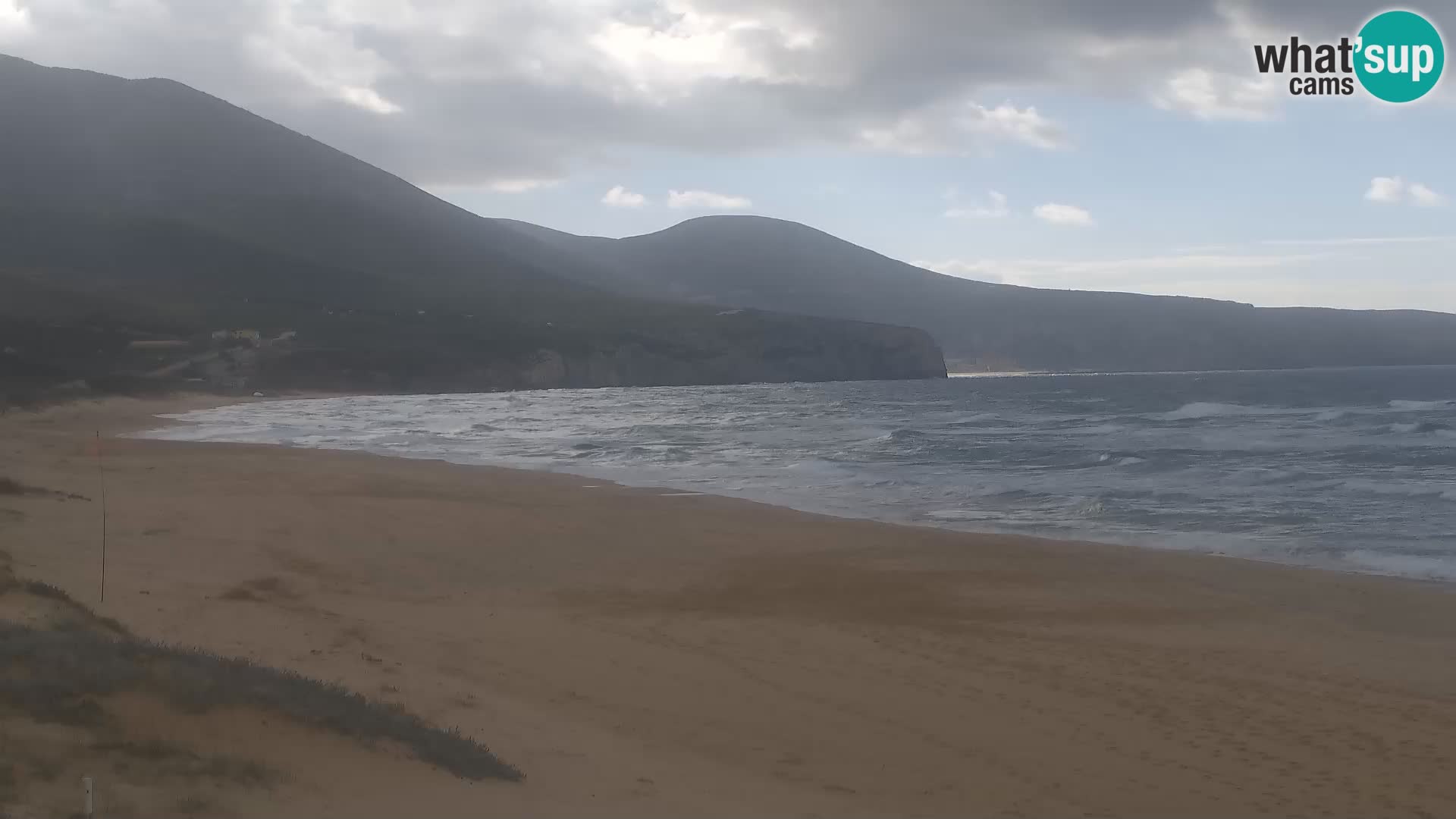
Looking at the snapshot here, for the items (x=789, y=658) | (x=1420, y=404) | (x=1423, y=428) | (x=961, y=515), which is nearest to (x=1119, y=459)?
(x=961, y=515)

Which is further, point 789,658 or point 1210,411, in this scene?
point 1210,411

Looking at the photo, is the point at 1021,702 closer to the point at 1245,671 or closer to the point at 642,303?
the point at 1245,671

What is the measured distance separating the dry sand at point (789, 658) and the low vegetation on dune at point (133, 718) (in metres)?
0.19

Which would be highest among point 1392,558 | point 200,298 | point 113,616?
point 200,298

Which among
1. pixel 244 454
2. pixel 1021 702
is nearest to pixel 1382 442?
pixel 1021 702

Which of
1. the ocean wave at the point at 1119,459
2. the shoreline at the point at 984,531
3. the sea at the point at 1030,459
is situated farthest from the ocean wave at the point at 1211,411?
the shoreline at the point at 984,531

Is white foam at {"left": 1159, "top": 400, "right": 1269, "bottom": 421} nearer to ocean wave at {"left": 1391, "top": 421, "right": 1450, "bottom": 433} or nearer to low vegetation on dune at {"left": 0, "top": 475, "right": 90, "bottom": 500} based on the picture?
ocean wave at {"left": 1391, "top": 421, "right": 1450, "bottom": 433}

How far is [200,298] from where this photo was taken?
10012 centimetres

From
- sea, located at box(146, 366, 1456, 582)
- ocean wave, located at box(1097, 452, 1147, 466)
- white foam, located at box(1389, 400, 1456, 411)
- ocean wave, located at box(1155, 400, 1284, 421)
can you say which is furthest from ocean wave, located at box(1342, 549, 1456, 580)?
white foam, located at box(1389, 400, 1456, 411)

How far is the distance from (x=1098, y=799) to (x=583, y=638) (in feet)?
15.5

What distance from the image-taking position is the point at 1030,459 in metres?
29.9

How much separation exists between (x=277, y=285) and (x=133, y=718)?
12878cm

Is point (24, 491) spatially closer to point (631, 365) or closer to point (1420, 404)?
point (1420, 404)

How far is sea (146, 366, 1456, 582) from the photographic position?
17266 millimetres
